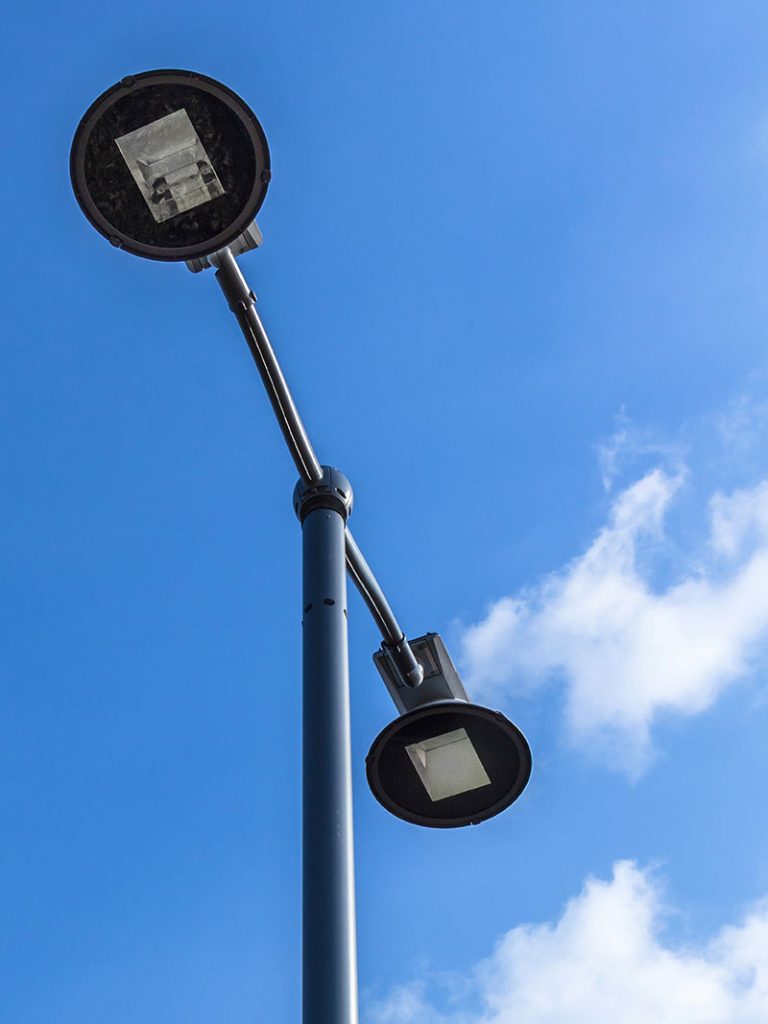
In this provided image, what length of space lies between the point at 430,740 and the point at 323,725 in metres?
1.24

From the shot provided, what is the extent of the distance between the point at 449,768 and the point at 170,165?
256 centimetres

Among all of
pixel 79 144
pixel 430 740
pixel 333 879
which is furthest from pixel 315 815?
pixel 79 144

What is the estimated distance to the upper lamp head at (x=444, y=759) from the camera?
4.93m

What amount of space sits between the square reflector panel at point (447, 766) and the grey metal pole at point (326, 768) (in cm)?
97

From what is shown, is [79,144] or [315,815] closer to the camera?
[315,815]

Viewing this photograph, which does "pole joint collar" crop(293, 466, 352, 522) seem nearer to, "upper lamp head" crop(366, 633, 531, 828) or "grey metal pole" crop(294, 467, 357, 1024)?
"grey metal pole" crop(294, 467, 357, 1024)

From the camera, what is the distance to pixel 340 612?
421cm

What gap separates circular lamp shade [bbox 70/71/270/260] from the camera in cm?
430

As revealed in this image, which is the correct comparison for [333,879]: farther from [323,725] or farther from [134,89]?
[134,89]

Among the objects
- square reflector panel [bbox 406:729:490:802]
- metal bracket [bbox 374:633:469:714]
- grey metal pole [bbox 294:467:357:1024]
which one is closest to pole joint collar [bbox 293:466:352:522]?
grey metal pole [bbox 294:467:357:1024]

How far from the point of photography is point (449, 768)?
504 centimetres

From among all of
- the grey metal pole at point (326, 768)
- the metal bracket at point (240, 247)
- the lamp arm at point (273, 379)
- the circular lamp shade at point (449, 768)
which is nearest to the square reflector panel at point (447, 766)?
the circular lamp shade at point (449, 768)

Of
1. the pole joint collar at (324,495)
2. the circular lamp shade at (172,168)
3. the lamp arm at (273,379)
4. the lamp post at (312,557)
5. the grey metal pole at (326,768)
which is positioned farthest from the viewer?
the pole joint collar at (324,495)

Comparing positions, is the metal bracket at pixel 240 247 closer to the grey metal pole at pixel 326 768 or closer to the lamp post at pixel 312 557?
the lamp post at pixel 312 557
